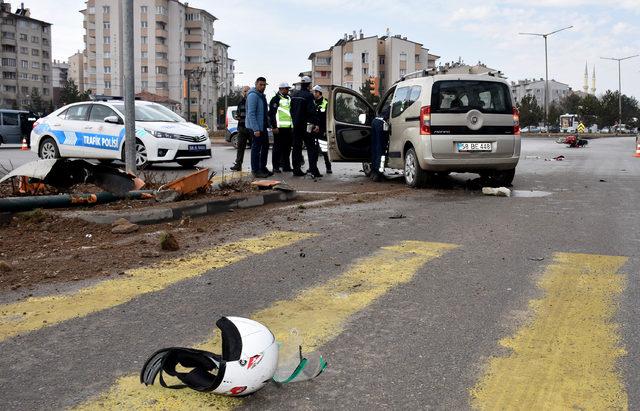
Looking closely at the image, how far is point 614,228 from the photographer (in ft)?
24.3

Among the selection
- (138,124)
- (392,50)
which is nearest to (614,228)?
(138,124)

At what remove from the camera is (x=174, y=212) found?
7.79m

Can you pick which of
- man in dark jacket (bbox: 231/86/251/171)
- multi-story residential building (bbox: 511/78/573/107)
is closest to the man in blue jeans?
man in dark jacket (bbox: 231/86/251/171)

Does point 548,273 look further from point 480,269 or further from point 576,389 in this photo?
point 576,389

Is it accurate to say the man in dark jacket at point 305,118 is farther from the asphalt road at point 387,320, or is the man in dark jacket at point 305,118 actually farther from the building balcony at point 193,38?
the building balcony at point 193,38

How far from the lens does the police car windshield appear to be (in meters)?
15.0

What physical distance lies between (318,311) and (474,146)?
24.1ft

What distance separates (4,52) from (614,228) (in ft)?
419

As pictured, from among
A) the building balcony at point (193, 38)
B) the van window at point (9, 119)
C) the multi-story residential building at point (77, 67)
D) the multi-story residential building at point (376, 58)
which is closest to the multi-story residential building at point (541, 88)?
the multi-story residential building at point (376, 58)

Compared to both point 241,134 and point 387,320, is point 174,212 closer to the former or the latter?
point 387,320

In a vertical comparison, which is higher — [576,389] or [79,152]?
[79,152]

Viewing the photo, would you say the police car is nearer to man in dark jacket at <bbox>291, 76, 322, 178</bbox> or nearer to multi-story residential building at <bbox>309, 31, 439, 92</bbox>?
man in dark jacket at <bbox>291, 76, 322, 178</bbox>

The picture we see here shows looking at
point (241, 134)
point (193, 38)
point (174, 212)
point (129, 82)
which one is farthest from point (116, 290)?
point (193, 38)

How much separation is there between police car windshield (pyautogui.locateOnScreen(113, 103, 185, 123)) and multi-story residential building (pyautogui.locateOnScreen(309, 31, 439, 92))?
109m
